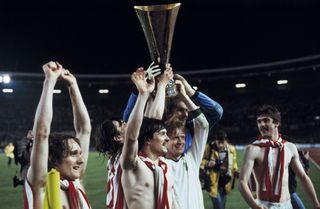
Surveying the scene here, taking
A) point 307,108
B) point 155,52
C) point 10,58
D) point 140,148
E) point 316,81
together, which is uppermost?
point 10,58

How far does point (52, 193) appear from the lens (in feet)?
→ 7.66

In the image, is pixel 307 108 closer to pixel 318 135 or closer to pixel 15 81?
pixel 318 135

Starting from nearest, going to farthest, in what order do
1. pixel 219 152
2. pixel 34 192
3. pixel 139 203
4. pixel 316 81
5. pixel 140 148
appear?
pixel 34 192 < pixel 139 203 < pixel 140 148 < pixel 219 152 < pixel 316 81

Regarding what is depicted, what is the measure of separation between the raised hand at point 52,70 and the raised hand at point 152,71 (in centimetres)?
74

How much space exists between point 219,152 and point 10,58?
1303 inches

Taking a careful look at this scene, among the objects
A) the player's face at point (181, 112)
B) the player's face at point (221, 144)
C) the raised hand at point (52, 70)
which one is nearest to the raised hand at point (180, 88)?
the player's face at point (181, 112)

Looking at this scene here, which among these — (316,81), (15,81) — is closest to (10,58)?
(15,81)

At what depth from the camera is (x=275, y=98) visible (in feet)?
140

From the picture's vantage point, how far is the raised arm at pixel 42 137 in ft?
7.23

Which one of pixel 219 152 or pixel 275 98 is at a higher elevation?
pixel 275 98

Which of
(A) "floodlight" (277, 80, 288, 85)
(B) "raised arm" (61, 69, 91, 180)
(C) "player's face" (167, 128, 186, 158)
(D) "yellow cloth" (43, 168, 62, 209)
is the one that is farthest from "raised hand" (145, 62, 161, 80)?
(A) "floodlight" (277, 80, 288, 85)

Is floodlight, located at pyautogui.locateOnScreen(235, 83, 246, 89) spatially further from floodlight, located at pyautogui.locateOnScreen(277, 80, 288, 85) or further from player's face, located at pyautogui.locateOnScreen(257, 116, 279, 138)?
player's face, located at pyautogui.locateOnScreen(257, 116, 279, 138)

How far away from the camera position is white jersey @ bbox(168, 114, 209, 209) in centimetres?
330

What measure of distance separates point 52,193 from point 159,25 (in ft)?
4.36
